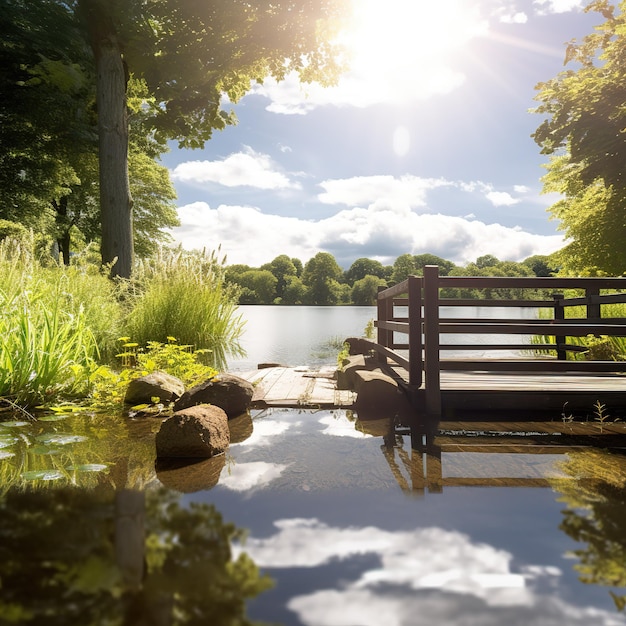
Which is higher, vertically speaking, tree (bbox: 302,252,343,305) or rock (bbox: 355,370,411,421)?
Result: tree (bbox: 302,252,343,305)

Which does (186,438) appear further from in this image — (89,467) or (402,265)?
(402,265)

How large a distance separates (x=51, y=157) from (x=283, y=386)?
1532 centimetres

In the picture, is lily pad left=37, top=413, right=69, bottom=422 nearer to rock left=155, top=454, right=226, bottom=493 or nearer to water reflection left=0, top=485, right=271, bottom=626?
rock left=155, top=454, right=226, bottom=493

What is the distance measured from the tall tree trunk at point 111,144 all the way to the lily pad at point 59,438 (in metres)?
6.86

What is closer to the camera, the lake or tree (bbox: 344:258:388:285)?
the lake

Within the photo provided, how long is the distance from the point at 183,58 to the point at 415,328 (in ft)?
31.3

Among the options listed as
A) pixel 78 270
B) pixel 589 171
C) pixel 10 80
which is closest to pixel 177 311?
pixel 78 270

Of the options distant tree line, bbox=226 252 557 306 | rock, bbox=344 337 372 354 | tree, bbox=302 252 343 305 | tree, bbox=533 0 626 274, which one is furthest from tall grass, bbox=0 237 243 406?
tree, bbox=302 252 343 305

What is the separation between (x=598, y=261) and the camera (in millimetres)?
15078

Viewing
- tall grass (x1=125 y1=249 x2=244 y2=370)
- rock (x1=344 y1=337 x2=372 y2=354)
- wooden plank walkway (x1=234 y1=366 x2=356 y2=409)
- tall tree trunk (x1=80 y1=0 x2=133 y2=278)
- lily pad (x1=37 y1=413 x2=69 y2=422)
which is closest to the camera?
lily pad (x1=37 y1=413 x2=69 y2=422)

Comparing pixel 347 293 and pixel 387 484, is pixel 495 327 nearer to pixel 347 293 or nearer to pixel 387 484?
pixel 387 484

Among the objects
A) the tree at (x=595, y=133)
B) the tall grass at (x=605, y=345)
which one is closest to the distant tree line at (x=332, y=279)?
the tree at (x=595, y=133)

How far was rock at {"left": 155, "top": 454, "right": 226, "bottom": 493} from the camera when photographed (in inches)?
95.3

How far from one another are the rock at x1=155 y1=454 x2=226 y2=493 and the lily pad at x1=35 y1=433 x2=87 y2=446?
30.7 inches
